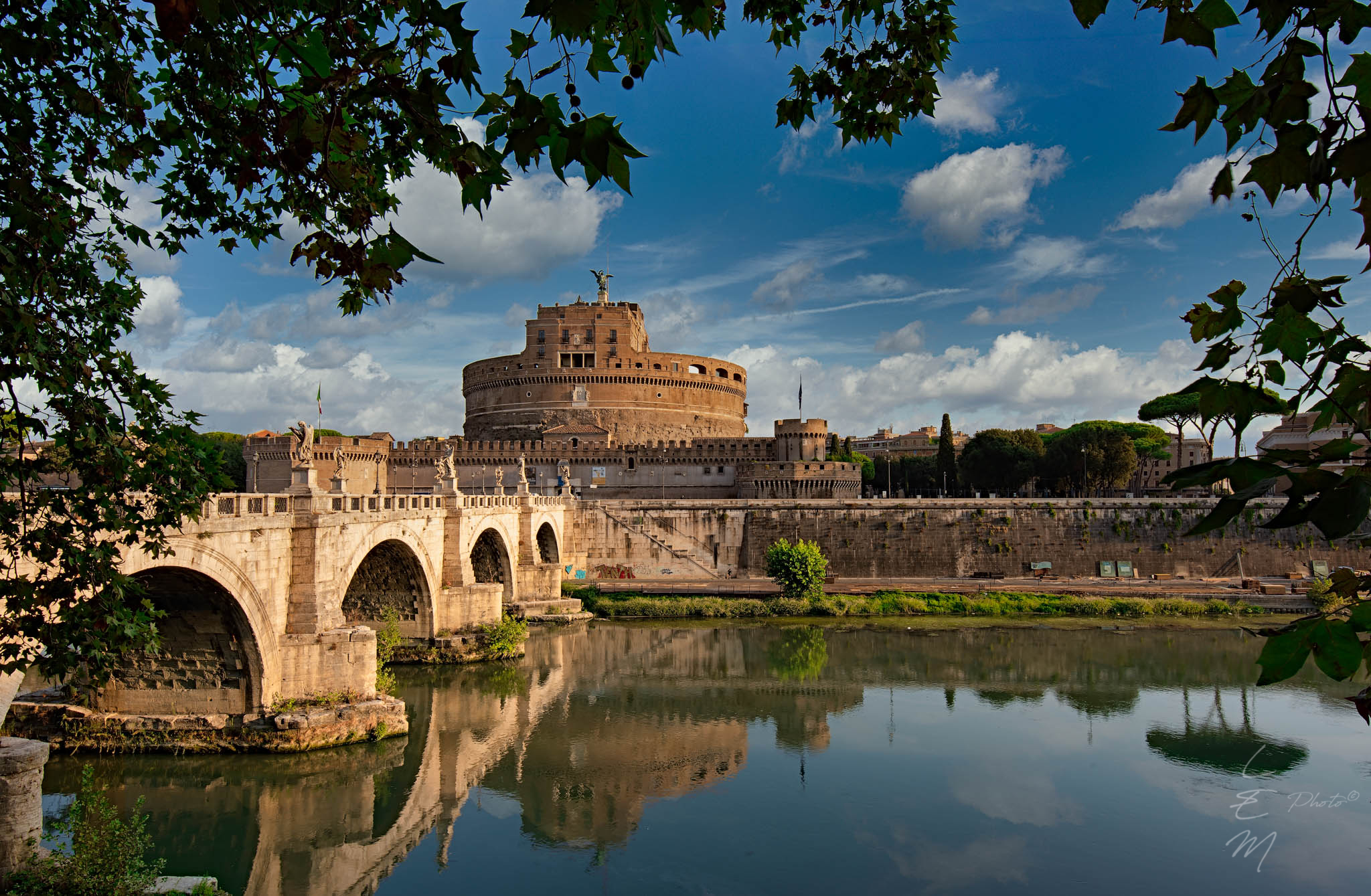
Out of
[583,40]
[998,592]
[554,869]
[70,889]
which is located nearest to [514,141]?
[583,40]

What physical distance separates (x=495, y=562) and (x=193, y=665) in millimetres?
15345

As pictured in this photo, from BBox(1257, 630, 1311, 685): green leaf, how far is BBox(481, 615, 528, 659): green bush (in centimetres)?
2232

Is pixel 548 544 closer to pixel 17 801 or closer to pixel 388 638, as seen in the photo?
pixel 388 638

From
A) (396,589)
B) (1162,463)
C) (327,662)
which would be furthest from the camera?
(1162,463)

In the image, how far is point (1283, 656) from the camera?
1909 mm

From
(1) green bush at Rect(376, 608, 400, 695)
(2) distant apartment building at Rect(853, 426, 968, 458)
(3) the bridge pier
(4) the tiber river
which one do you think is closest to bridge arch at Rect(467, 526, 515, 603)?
(1) green bush at Rect(376, 608, 400, 695)

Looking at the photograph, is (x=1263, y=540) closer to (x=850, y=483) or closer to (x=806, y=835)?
(x=850, y=483)

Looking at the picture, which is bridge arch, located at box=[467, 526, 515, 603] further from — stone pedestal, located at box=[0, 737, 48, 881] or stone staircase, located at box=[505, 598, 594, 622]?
stone pedestal, located at box=[0, 737, 48, 881]

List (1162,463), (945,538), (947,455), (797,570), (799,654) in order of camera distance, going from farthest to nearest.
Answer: (1162,463), (947,455), (945,538), (797,570), (799,654)

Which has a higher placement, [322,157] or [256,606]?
[322,157]

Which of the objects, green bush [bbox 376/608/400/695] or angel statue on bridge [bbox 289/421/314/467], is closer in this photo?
angel statue on bridge [bbox 289/421/314/467]

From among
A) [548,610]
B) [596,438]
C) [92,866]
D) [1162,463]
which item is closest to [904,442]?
[1162,463]

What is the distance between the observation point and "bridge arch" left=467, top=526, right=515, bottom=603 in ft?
92.7

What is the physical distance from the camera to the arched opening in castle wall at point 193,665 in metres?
13.4
